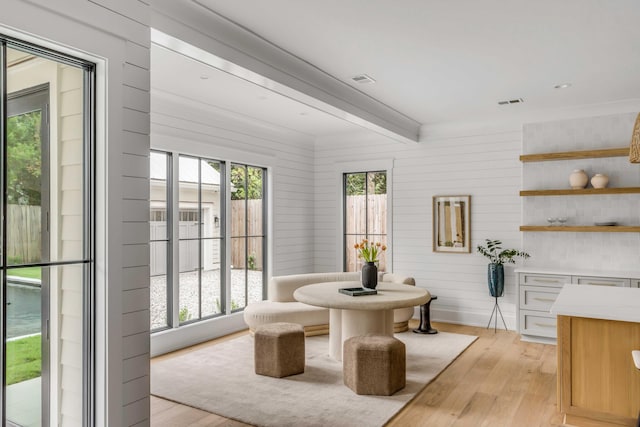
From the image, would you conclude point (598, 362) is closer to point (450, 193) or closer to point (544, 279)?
point (544, 279)

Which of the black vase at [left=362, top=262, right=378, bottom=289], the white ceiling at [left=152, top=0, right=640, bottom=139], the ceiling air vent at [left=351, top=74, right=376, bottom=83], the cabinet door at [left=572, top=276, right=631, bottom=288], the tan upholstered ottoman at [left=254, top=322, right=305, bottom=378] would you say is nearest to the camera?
the white ceiling at [left=152, top=0, right=640, bottom=139]

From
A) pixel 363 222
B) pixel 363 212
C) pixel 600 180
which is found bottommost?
pixel 363 222

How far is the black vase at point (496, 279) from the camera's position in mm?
5645

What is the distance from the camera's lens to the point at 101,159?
222 centimetres

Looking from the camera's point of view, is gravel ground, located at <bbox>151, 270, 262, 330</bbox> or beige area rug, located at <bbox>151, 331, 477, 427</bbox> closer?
beige area rug, located at <bbox>151, 331, 477, 427</bbox>

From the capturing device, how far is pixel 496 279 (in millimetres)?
5637

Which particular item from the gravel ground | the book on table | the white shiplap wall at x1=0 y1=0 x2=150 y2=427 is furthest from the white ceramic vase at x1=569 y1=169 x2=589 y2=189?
the white shiplap wall at x1=0 y1=0 x2=150 y2=427

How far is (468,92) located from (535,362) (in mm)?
2781

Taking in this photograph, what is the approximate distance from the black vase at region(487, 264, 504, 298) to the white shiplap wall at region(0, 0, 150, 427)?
443cm

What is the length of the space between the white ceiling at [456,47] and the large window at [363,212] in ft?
5.90

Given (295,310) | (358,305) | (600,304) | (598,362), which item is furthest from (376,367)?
(295,310)

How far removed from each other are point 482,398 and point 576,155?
10.5ft

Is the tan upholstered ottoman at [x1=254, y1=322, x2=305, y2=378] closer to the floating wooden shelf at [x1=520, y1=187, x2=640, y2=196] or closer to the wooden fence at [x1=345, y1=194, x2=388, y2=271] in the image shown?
the wooden fence at [x1=345, y1=194, x2=388, y2=271]

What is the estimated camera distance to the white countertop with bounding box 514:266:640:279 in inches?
190
